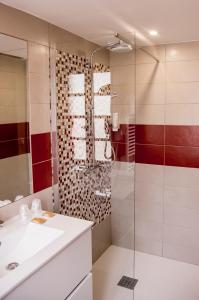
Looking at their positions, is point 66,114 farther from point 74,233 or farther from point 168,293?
point 168,293

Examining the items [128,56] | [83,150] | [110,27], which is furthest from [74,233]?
[128,56]

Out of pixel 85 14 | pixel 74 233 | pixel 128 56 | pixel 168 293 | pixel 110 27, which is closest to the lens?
pixel 74 233

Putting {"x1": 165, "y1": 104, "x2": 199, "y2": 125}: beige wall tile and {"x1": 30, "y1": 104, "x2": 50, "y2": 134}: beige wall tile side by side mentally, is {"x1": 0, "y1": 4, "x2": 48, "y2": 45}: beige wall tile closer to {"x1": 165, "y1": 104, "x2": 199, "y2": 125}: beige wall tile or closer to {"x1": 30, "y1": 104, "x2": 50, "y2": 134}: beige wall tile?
{"x1": 30, "y1": 104, "x2": 50, "y2": 134}: beige wall tile

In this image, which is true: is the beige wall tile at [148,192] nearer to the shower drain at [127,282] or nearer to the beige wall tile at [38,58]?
the shower drain at [127,282]

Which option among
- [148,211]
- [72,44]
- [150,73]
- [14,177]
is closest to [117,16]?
[72,44]

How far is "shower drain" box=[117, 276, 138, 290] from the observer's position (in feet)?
7.91

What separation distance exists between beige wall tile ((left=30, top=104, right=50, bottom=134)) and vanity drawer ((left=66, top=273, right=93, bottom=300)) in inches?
40.3

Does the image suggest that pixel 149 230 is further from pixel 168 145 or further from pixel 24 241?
pixel 24 241

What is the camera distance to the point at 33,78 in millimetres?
1874

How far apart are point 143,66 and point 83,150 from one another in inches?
41.8

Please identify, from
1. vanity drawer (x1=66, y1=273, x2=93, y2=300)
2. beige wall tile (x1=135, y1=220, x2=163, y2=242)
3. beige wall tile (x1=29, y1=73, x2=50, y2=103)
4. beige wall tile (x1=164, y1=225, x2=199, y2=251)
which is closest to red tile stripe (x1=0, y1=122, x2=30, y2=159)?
beige wall tile (x1=29, y1=73, x2=50, y2=103)

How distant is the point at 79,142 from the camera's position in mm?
2318

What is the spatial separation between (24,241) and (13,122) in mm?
743

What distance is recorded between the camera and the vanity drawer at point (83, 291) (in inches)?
61.7
